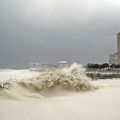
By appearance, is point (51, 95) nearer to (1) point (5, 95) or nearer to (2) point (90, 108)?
(1) point (5, 95)

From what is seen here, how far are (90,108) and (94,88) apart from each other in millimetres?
2797

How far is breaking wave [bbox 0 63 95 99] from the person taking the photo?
5.37 meters

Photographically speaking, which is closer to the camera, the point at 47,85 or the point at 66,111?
the point at 66,111

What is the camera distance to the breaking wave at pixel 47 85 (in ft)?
17.6

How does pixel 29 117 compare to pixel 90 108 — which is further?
pixel 90 108

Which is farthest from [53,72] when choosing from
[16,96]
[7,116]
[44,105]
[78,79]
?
[7,116]

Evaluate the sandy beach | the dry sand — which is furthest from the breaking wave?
the dry sand

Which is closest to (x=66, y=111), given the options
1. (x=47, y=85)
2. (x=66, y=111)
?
(x=66, y=111)

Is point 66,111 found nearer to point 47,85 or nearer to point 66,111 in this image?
point 66,111

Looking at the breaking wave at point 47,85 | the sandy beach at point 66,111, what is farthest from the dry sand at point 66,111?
the breaking wave at point 47,85

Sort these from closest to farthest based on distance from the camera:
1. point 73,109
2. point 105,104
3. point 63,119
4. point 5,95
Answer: point 63,119 < point 73,109 < point 105,104 < point 5,95

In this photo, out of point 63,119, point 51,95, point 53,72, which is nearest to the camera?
point 63,119

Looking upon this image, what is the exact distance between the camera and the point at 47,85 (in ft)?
20.2

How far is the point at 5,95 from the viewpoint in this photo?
16.8ft
